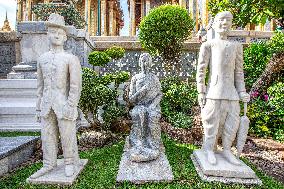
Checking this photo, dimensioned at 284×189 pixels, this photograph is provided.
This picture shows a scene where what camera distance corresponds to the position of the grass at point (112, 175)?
15.5 feet

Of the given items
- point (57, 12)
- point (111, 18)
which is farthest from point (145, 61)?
point (111, 18)

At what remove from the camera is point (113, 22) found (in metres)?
36.0

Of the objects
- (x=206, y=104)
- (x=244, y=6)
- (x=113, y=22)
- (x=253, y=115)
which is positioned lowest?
(x=253, y=115)

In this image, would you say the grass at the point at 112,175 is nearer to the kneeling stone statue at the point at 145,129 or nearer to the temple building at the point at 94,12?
the kneeling stone statue at the point at 145,129

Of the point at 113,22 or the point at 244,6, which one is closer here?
the point at 244,6

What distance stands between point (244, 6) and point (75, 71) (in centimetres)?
350

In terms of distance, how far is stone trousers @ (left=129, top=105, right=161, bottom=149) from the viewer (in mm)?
5723

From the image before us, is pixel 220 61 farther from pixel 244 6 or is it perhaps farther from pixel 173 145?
pixel 173 145

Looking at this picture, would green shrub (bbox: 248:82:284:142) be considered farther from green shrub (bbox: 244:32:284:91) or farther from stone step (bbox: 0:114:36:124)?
stone step (bbox: 0:114:36:124)

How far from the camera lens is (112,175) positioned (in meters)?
5.12

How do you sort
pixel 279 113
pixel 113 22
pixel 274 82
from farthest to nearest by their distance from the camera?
pixel 113 22
pixel 274 82
pixel 279 113

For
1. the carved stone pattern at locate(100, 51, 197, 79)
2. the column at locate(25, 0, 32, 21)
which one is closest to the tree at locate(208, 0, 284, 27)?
the carved stone pattern at locate(100, 51, 197, 79)

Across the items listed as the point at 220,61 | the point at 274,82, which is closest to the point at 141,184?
the point at 220,61

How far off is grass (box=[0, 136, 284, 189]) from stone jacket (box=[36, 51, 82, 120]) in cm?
105
